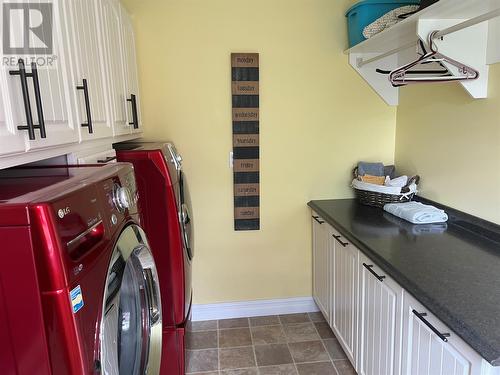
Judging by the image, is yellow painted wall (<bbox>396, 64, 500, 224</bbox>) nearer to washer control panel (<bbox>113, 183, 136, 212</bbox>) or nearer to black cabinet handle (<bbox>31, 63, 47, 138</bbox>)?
washer control panel (<bbox>113, 183, 136, 212</bbox>)

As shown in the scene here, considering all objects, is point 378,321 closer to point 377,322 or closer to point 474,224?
point 377,322

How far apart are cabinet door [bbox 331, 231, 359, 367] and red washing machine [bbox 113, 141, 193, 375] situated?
843mm

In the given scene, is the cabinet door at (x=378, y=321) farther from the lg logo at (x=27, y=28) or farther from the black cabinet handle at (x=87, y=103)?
the lg logo at (x=27, y=28)

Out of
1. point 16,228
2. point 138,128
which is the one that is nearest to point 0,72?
point 16,228

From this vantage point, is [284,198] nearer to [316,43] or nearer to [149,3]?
[316,43]

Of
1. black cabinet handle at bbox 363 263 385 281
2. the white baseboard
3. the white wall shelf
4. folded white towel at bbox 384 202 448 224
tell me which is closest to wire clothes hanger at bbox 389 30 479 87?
the white wall shelf

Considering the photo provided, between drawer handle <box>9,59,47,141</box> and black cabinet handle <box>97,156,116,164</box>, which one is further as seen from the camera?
black cabinet handle <box>97,156,116,164</box>

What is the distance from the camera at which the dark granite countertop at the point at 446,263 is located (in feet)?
3.45

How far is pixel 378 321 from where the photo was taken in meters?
1.64

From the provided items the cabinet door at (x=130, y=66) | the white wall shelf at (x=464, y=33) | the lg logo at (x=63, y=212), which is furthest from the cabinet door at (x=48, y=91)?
the white wall shelf at (x=464, y=33)

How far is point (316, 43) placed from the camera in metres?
2.49

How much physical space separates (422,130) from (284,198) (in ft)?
3.23

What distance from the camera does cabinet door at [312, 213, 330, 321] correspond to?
2.38 m

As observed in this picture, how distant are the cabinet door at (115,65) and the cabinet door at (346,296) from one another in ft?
4.30
